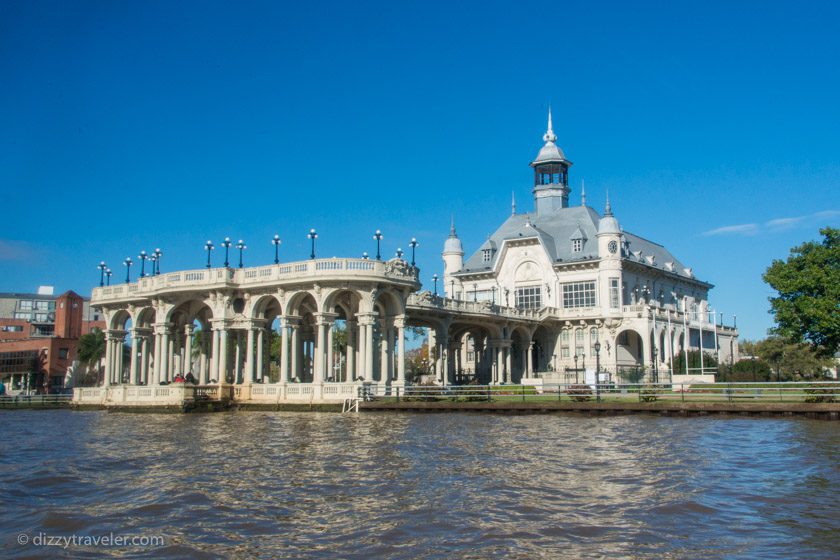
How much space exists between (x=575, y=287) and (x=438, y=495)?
204 ft

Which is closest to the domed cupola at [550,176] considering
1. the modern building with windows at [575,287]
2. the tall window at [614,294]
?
the modern building with windows at [575,287]

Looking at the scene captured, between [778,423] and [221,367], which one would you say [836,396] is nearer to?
[778,423]

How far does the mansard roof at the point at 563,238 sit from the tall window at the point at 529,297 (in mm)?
3548

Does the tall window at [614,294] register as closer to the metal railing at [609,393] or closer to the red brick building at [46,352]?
the metal railing at [609,393]

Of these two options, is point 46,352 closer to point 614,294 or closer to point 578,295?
point 578,295

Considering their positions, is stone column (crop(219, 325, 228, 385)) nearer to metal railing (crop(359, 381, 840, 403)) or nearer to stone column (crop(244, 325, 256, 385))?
stone column (crop(244, 325, 256, 385))

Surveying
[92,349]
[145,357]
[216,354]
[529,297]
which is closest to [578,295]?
[529,297]

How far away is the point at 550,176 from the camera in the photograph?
88250mm

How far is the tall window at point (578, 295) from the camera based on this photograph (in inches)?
2943

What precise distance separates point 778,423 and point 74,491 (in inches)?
1026

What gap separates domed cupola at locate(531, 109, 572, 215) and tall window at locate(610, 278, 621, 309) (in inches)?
612

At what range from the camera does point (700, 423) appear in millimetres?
31797

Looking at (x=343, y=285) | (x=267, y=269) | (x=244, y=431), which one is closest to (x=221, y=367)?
(x=267, y=269)

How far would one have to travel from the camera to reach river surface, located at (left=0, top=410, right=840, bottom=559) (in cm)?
1170
